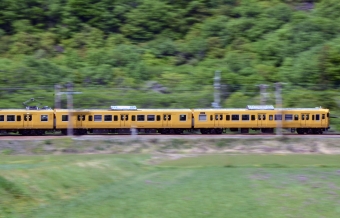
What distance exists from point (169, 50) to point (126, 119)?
32923 millimetres

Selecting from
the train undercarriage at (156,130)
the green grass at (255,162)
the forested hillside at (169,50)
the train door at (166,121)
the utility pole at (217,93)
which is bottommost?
the green grass at (255,162)

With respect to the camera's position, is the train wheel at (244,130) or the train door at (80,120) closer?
the train door at (80,120)

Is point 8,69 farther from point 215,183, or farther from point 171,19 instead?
point 215,183

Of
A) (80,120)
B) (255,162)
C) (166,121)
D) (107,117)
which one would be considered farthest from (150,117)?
(255,162)

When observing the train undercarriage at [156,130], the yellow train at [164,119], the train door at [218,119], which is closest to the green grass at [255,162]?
the train door at [218,119]

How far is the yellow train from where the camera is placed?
42.7m

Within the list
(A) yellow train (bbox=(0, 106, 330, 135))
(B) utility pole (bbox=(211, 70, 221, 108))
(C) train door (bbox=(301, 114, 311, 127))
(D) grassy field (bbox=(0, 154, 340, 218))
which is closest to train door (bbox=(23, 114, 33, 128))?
(A) yellow train (bbox=(0, 106, 330, 135))

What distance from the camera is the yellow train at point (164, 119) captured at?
4266 centimetres

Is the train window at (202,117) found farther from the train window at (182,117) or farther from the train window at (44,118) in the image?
the train window at (44,118)

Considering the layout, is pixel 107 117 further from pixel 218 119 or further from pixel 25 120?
pixel 218 119

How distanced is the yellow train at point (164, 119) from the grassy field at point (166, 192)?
62.0 feet

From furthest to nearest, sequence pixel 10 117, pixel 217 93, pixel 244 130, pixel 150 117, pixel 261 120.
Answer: pixel 217 93 < pixel 244 130 < pixel 150 117 < pixel 261 120 < pixel 10 117

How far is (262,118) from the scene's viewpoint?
43000mm

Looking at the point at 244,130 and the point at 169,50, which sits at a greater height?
the point at 169,50
